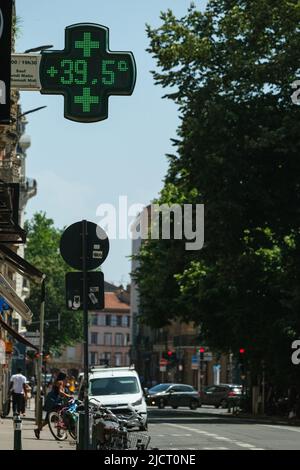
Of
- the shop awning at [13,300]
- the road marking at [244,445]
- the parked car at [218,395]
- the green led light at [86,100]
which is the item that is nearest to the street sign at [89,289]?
the green led light at [86,100]

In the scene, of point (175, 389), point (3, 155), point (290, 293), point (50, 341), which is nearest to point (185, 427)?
point (290, 293)

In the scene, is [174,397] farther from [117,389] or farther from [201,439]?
[201,439]

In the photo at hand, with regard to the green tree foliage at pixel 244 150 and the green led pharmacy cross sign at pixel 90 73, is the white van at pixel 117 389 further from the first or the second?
the green led pharmacy cross sign at pixel 90 73

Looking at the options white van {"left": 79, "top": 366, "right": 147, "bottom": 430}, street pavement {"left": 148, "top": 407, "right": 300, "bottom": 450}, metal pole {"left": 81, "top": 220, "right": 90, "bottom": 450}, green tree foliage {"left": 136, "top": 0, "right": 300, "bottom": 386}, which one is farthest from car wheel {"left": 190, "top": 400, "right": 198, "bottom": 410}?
metal pole {"left": 81, "top": 220, "right": 90, "bottom": 450}

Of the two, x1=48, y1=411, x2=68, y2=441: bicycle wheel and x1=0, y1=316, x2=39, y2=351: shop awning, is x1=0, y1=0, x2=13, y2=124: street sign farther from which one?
x1=48, y1=411, x2=68, y2=441: bicycle wheel

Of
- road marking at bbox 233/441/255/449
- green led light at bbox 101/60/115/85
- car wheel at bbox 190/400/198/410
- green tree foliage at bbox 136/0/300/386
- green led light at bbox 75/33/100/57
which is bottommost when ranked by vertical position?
road marking at bbox 233/441/255/449

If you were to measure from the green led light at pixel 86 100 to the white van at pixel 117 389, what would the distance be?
22664 millimetres

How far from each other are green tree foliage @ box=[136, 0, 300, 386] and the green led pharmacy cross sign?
31653 millimetres

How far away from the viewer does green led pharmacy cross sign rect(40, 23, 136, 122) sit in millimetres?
14961

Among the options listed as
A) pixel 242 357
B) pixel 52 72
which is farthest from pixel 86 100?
pixel 242 357

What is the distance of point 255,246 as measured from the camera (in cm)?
5169

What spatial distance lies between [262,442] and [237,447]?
248 cm

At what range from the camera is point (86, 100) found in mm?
14945

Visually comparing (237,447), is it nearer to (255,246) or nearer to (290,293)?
(290,293)
